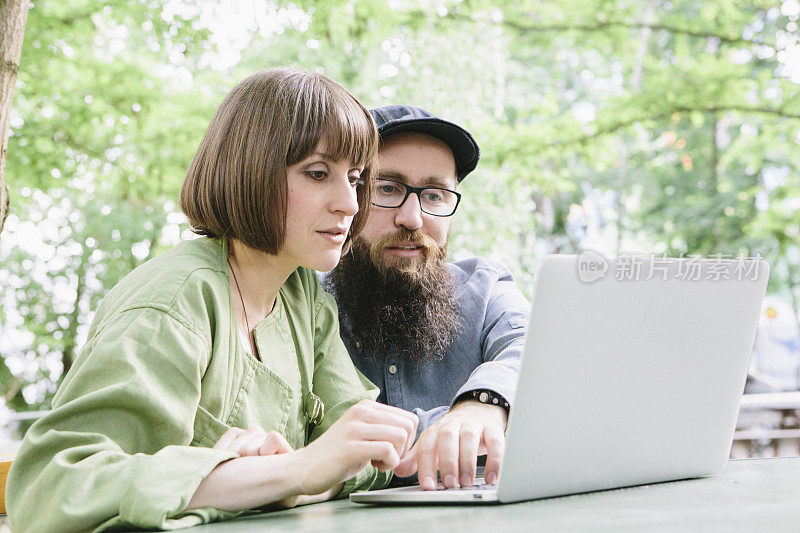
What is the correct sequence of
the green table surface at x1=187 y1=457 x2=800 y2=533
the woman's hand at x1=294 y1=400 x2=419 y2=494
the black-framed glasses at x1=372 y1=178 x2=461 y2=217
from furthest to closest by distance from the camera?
the black-framed glasses at x1=372 y1=178 x2=461 y2=217, the woman's hand at x1=294 y1=400 x2=419 y2=494, the green table surface at x1=187 y1=457 x2=800 y2=533

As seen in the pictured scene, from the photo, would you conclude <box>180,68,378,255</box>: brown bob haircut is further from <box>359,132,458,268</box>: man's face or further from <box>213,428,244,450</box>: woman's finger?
<box>359,132,458,268</box>: man's face

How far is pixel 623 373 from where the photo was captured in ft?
3.63

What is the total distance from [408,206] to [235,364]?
0.91 m

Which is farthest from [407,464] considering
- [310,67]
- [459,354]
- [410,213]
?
[310,67]

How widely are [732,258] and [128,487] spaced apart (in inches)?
33.7

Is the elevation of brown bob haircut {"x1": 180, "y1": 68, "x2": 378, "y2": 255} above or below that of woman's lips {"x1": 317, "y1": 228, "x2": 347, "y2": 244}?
above

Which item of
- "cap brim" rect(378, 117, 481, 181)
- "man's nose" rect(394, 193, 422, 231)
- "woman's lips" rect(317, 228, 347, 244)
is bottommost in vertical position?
"woman's lips" rect(317, 228, 347, 244)

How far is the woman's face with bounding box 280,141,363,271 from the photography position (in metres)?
1.50

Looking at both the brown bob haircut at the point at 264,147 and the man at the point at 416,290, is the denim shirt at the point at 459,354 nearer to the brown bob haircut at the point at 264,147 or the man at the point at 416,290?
the man at the point at 416,290

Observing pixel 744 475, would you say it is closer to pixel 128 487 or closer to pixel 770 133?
pixel 128 487

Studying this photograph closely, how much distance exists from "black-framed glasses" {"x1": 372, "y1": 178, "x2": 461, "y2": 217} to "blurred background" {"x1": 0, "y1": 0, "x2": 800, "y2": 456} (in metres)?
2.07

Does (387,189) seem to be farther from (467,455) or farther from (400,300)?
(467,455)

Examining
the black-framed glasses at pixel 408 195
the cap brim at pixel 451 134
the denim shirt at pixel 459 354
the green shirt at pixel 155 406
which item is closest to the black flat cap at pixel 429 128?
the cap brim at pixel 451 134

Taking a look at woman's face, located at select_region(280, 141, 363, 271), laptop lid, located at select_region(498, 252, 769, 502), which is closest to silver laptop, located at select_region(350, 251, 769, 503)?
laptop lid, located at select_region(498, 252, 769, 502)
